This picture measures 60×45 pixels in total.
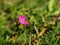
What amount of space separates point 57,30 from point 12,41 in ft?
1.81

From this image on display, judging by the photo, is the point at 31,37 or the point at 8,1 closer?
the point at 31,37

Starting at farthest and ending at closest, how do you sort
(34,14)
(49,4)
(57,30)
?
1. (49,4)
2. (34,14)
3. (57,30)

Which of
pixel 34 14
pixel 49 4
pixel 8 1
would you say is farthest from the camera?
pixel 8 1

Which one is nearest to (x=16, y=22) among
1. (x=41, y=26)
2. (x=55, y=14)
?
(x=41, y=26)

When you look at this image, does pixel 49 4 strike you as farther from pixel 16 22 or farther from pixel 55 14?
pixel 16 22

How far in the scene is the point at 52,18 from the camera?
3.15 m

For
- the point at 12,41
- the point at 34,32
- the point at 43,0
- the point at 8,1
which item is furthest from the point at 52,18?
the point at 8,1

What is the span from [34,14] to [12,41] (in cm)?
59

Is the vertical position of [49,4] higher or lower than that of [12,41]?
higher

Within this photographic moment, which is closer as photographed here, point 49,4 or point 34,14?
point 34,14

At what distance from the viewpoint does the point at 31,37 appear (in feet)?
9.07

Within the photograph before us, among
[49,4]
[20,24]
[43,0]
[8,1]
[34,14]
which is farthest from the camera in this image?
[8,1]

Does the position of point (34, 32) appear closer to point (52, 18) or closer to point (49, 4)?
point (52, 18)

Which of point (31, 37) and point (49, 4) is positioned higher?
point (49, 4)
